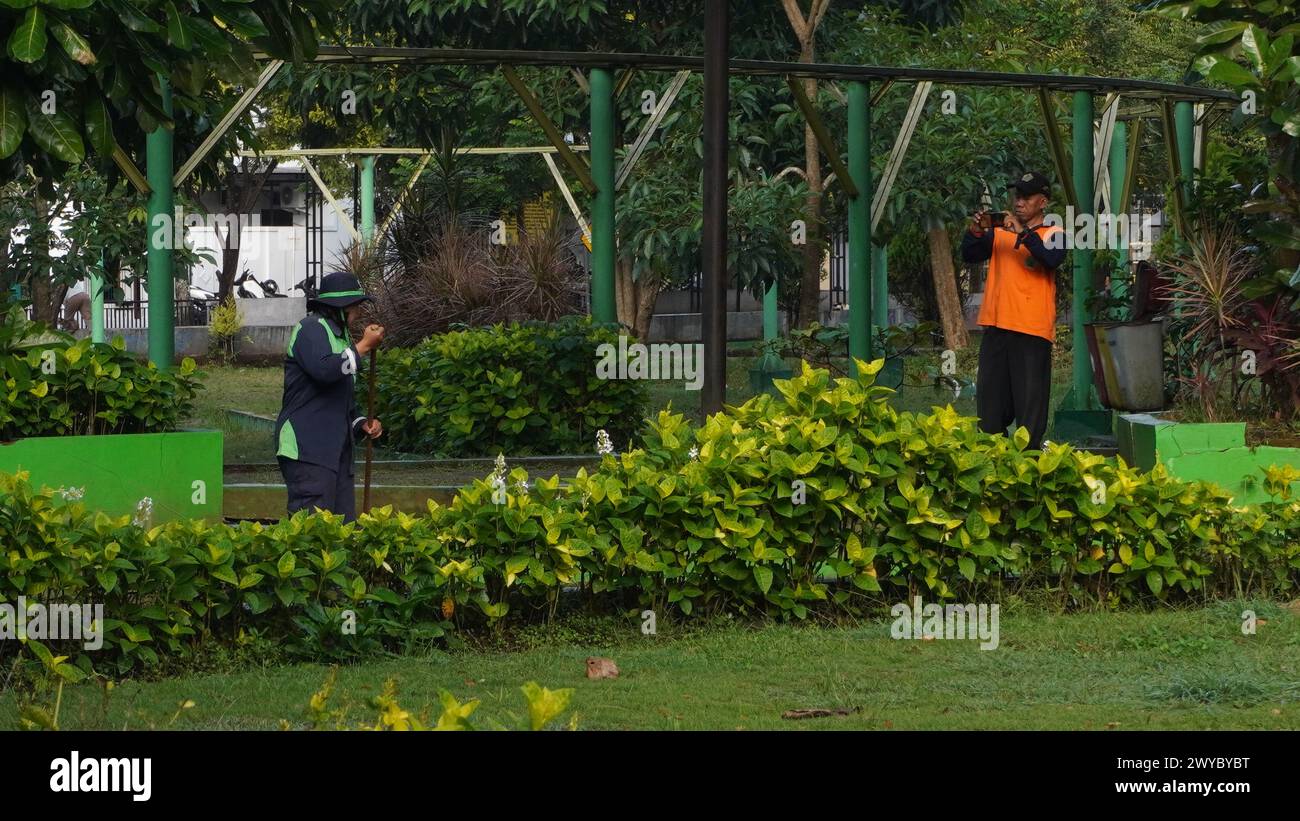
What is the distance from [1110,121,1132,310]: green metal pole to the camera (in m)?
15.4

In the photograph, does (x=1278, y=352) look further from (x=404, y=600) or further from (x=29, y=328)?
(x=29, y=328)

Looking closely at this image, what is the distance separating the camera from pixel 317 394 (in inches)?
338

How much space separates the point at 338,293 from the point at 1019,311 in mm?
3892

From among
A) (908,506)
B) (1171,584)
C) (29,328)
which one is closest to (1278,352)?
(1171,584)

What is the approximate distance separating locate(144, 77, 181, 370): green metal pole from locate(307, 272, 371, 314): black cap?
4705mm

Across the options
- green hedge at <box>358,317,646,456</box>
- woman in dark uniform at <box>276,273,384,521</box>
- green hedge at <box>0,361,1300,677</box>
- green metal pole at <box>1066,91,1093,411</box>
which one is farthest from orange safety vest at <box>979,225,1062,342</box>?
green metal pole at <box>1066,91,1093,411</box>

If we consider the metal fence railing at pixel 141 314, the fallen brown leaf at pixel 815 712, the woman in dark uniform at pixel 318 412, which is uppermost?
the metal fence railing at pixel 141 314

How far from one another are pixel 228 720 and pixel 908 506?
309cm

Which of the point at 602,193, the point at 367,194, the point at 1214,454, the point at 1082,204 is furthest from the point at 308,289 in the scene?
the point at 367,194

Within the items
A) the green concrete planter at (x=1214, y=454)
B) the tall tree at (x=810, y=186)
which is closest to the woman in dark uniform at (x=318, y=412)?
the green concrete planter at (x=1214, y=454)

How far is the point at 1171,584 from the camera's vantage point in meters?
7.98

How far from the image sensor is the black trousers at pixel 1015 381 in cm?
1030

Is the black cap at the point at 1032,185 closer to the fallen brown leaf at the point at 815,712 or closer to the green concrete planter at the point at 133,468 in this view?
the green concrete planter at the point at 133,468

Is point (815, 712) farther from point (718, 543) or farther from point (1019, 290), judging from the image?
point (1019, 290)
